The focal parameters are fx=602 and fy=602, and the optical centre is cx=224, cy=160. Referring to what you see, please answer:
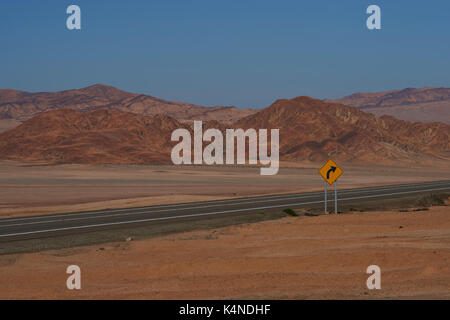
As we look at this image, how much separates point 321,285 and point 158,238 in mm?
9073

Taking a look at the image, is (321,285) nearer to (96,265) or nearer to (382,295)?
(382,295)

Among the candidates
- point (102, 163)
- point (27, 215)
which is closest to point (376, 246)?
point (27, 215)

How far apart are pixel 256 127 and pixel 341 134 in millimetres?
19549

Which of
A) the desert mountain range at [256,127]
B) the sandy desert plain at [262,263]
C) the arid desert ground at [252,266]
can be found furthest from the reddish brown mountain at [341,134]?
the arid desert ground at [252,266]

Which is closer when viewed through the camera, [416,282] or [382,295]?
[382,295]

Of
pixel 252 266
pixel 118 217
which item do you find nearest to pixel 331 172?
pixel 118 217

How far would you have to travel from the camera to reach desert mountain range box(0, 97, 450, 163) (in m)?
109

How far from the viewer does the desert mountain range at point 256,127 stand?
10925cm

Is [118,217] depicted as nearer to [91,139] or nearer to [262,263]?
[262,263]

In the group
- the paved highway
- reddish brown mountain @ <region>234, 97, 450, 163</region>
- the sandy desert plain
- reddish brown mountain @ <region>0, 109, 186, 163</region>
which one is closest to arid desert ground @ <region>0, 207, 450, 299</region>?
the sandy desert plain

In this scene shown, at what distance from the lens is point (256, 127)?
132 metres

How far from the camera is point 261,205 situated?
33406 millimetres

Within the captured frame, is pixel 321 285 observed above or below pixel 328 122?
below
